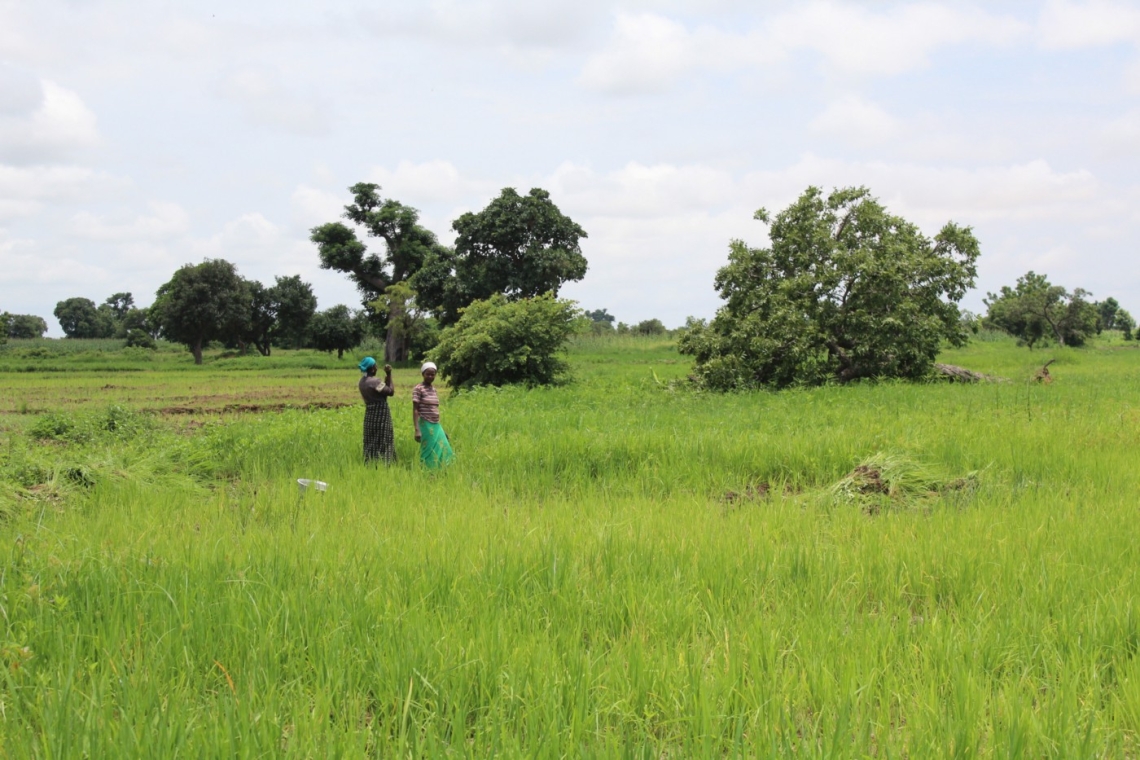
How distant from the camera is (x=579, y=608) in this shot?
407 cm

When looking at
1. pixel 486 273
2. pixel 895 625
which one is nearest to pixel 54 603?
pixel 895 625

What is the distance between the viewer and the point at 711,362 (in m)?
19.1

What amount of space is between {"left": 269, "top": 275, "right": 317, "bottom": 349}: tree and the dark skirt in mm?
55284

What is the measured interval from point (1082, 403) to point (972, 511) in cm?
891

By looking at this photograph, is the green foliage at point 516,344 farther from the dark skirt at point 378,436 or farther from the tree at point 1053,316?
the tree at point 1053,316

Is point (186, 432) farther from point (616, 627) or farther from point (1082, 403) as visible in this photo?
point (1082, 403)

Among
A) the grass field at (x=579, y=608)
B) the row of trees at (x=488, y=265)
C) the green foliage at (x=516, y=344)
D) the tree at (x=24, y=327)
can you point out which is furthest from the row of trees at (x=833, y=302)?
the tree at (x=24, y=327)

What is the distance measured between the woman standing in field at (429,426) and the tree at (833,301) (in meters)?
10.9

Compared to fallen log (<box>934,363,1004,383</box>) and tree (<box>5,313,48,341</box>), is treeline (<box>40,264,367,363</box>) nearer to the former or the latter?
tree (<box>5,313,48,341</box>)

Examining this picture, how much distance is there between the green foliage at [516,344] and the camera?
66.6ft

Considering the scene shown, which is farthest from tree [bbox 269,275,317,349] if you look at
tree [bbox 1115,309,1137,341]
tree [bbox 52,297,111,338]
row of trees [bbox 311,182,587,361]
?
tree [bbox 1115,309,1137,341]

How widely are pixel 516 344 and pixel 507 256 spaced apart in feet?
71.4

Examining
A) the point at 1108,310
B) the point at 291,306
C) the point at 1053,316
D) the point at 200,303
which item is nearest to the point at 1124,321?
the point at 1108,310

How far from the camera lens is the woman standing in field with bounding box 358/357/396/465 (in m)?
8.98
